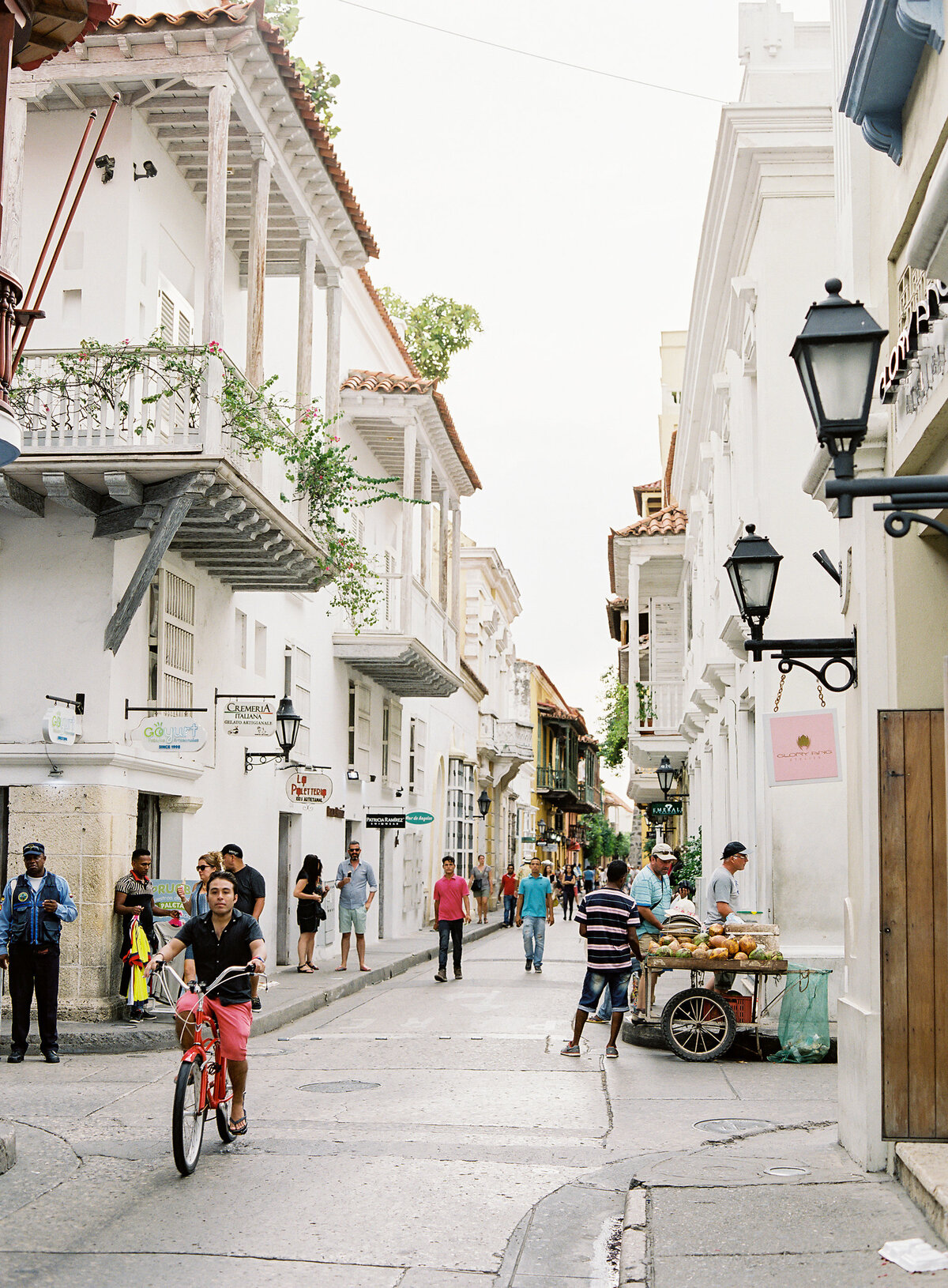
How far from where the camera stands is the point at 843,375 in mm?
5543

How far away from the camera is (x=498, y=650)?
5284 centimetres

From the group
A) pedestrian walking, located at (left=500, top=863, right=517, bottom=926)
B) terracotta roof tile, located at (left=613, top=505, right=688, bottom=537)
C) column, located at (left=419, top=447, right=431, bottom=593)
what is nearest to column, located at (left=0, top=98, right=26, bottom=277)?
column, located at (left=419, top=447, right=431, bottom=593)

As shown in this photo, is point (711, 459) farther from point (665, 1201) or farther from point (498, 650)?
point (498, 650)

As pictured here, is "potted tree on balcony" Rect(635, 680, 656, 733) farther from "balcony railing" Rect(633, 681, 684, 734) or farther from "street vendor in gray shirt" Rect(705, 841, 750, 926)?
"street vendor in gray shirt" Rect(705, 841, 750, 926)

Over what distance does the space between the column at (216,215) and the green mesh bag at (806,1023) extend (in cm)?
788

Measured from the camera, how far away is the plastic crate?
1266cm

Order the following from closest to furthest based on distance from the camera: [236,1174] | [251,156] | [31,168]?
[236,1174], [31,168], [251,156]

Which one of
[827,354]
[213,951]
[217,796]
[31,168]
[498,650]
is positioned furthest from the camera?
Answer: [498,650]

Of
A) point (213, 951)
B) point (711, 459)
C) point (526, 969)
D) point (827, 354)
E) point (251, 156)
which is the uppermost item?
point (251, 156)

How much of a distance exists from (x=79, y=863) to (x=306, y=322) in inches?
281

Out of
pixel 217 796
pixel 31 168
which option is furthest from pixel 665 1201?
pixel 31 168

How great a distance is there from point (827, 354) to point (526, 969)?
17.7 meters

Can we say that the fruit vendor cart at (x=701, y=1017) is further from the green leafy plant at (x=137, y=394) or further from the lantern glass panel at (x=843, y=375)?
the lantern glass panel at (x=843, y=375)

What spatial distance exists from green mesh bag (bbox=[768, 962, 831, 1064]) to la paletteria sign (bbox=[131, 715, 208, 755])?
19.2ft
